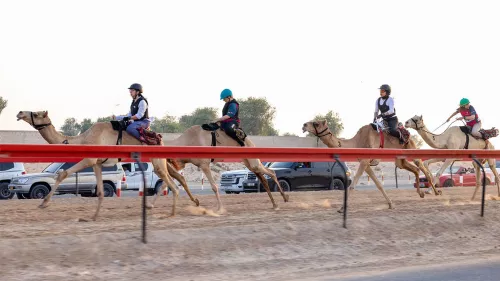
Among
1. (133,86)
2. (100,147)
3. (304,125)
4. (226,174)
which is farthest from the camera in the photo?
(226,174)

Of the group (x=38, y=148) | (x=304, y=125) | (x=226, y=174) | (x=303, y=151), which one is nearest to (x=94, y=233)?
(x=38, y=148)

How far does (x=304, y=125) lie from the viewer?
65.9 feet

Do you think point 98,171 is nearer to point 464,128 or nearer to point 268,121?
point 464,128

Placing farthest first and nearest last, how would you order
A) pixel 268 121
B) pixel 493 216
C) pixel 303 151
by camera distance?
1. pixel 268 121
2. pixel 493 216
3. pixel 303 151

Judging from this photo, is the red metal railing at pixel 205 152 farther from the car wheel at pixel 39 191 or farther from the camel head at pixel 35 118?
the car wheel at pixel 39 191

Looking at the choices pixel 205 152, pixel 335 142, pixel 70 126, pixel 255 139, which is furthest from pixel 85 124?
pixel 205 152

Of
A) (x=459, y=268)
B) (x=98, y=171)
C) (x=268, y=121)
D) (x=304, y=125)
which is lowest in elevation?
(x=459, y=268)

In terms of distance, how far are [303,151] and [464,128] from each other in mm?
12657

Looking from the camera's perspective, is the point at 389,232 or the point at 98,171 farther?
the point at 98,171

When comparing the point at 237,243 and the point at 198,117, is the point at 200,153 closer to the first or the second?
the point at 237,243

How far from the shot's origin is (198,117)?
118625 millimetres

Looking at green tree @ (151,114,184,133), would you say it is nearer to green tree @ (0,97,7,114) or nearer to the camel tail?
green tree @ (0,97,7,114)

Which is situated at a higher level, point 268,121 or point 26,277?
point 268,121

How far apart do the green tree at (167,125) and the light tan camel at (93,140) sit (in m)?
95.9
